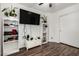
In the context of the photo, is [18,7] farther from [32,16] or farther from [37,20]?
[37,20]

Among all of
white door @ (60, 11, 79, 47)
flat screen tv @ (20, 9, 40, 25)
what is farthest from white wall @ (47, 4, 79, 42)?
flat screen tv @ (20, 9, 40, 25)

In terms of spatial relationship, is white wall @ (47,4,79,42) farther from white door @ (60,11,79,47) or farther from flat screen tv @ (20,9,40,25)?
flat screen tv @ (20,9,40,25)

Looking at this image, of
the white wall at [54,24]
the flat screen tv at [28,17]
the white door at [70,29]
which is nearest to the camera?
the flat screen tv at [28,17]

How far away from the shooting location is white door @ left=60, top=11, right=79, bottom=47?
3.67 metres

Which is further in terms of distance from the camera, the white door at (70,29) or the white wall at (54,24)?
the white wall at (54,24)

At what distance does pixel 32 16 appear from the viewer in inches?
153

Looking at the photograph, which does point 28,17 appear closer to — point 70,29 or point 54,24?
point 70,29

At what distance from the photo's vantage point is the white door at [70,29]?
12.0 ft

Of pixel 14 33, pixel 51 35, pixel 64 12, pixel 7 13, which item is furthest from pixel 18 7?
pixel 51 35

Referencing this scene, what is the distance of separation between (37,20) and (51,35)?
176cm

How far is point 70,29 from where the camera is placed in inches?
159

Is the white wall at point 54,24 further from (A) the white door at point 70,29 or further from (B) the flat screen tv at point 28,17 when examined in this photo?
(B) the flat screen tv at point 28,17

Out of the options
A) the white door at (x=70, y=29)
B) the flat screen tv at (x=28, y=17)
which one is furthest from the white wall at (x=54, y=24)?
the flat screen tv at (x=28, y=17)

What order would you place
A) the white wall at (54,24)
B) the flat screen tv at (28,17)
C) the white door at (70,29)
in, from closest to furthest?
the flat screen tv at (28,17) < the white door at (70,29) < the white wall at (54,24)
